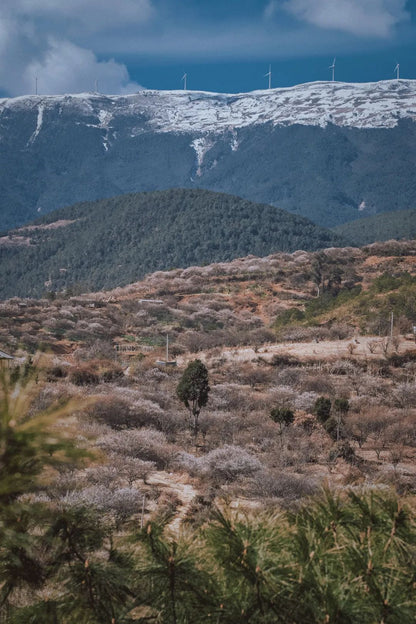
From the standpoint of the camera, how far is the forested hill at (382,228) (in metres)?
136

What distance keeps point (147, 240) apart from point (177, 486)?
117 meters

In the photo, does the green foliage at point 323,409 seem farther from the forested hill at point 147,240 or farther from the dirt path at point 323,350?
the forested hill at point 147,240

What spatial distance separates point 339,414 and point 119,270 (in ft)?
341

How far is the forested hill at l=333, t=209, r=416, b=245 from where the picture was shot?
13625 cm

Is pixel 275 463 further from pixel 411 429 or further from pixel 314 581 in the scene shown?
pixel 314 581

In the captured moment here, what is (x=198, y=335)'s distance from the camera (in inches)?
Result: 1690

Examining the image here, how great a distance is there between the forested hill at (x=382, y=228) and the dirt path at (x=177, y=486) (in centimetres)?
11893

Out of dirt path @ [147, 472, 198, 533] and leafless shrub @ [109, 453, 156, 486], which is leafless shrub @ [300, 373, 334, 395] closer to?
dirt path @ [147, 472, 198, 533]

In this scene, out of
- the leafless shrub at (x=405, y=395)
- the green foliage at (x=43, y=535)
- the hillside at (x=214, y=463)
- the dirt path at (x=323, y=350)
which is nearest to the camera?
the green foliage at (x=43, y=535)

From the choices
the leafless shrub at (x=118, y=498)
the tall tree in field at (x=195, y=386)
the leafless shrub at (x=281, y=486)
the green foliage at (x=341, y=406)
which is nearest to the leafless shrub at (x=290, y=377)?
the green foliage at (x=341, y=406)

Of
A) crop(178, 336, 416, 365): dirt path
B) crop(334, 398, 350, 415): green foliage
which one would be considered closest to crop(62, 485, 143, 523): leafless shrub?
crop(334, 398, 350, 415): green foliage

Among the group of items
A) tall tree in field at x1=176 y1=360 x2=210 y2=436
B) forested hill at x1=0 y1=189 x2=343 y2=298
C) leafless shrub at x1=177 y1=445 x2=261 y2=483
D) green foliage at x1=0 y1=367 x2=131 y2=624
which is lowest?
leafless shrub at x1=177 y1=445 x2=261 y2=483

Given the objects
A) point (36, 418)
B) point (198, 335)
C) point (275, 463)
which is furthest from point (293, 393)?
point (36, 418)

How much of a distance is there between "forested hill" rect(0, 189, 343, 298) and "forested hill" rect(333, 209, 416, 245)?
39.5ft
